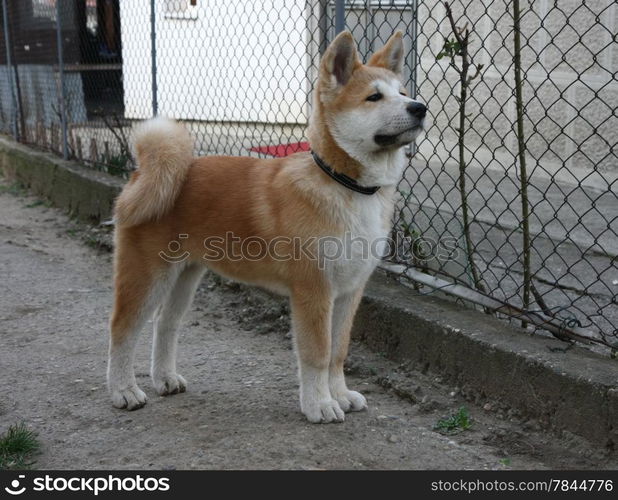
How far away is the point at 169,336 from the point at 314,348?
74cm

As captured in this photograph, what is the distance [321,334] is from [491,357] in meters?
0.69

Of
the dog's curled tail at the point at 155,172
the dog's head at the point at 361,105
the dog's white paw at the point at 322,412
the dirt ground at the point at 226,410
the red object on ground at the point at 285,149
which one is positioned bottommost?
the dirt ground at the point at 226,410

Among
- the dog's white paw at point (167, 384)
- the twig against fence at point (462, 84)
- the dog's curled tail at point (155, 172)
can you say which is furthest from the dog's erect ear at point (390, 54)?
the dog's white paw at point (167, 384)

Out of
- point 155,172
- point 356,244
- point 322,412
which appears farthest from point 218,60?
point 322,412

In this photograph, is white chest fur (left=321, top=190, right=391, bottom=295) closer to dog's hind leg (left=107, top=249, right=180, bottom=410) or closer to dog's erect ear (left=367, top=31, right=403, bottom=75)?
dog's erect ear (left=367, top=31, right=403, bottom=75)

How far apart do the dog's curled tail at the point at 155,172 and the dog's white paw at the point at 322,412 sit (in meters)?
0.94

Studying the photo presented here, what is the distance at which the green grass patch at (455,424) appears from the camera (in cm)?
292

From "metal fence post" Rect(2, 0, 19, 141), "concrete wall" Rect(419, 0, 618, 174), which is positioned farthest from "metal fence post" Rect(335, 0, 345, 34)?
"metal fence post" Rect(2, 0, 19, 141)

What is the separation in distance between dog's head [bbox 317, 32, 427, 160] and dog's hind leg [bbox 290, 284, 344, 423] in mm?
544

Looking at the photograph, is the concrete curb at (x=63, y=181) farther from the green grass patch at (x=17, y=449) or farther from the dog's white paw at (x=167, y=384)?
the green grass patch at (x=17, y=449)

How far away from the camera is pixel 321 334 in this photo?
286 centimetres

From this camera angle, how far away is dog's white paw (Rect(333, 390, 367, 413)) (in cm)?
305

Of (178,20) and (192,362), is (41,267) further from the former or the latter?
(178,20)

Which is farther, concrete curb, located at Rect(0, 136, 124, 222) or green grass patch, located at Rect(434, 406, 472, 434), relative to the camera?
concrete curb, located at Rect(0, 136, 124, 222)
